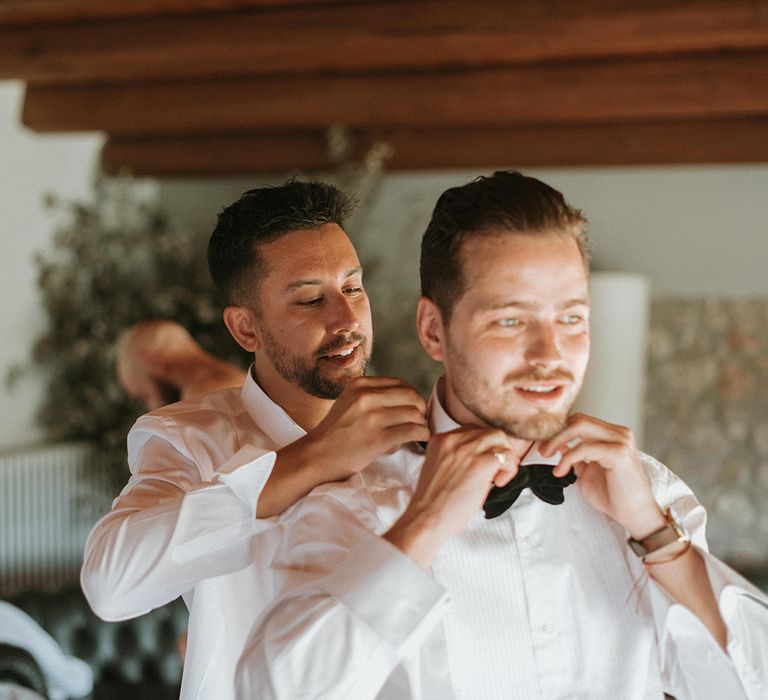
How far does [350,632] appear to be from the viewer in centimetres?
108

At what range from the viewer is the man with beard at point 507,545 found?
3.57ft

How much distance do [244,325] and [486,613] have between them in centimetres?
69

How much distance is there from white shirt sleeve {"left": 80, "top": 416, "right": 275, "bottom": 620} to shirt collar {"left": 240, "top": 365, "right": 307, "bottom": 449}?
22 cm

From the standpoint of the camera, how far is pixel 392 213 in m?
5.39

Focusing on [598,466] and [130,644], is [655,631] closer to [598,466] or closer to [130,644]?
[598,466]

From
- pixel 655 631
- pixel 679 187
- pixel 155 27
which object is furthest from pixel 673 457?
pixel 655 631

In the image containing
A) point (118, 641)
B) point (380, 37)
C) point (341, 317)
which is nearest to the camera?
point (341, 317)

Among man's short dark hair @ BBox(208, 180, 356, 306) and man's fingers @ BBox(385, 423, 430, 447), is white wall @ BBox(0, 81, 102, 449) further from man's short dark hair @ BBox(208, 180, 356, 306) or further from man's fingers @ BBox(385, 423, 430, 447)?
man's fingers @ BBox(385, 423, 430, 447)

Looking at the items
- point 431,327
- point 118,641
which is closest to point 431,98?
point 118,641

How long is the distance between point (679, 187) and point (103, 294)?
3151mm

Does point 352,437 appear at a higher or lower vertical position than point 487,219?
lower

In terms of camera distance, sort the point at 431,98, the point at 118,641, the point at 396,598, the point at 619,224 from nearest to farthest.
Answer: the point at 396,598
the point at 118,641
the point at 431,98
the point at 619,224

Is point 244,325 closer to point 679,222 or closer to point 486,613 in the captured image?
point 486,613

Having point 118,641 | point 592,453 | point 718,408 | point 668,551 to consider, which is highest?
point 718,408
